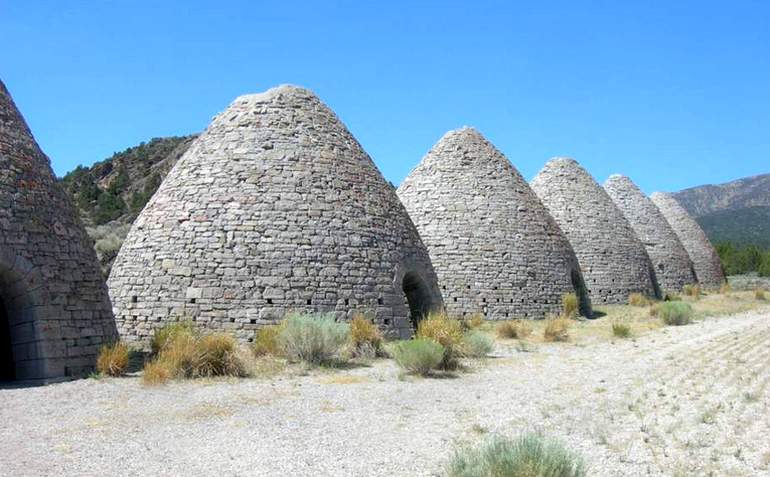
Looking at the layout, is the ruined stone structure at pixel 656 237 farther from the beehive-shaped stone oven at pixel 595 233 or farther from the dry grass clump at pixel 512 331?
the dry grass clump at pixel 512 331

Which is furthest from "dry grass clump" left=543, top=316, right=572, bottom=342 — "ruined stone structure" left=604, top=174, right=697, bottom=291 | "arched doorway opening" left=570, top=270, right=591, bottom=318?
"ruined stone structure" left=604, top=174, right=697, bottom=291

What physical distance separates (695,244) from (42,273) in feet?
97.4

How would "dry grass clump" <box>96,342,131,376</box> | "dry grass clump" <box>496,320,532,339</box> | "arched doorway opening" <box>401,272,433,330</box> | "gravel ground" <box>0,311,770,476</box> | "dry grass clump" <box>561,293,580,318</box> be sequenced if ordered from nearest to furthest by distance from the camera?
1. "gravel ground" <box>0,311,770,476</box>
2. "dry grass clump" <box>96,342,131,376</box>
3. "arched doorway opening" <box>401,272,433,330</box>
4. "dry grass clump" <box>496,320,532,339</box>
5. "dry grass clump" <box>561,293,580,318</box>

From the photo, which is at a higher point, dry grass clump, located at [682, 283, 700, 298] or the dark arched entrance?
the dark arched entrance

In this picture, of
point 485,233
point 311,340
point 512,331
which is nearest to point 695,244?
point 485,233

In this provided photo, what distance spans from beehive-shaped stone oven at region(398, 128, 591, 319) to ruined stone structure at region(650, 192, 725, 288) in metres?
14.2

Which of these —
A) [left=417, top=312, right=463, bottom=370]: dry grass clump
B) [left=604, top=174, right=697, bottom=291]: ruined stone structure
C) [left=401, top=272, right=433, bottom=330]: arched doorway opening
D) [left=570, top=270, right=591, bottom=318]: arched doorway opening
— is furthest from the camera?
[left=604, top=174, right=697, bottom=291]: ruined stone structure

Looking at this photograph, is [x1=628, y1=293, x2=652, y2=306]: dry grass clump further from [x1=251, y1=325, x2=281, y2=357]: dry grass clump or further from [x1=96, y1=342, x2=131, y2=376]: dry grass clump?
[x1=96, y1=342, x2=131, y2=376]: dry grass clump

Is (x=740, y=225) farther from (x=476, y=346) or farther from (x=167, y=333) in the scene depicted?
(x=167, y=333)

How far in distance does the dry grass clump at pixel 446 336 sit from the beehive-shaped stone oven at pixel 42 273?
179 inches

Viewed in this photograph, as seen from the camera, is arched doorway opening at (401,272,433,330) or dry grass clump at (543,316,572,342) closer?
arched doorway opening at (401,272,433,330)

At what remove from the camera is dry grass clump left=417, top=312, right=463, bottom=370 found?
10.4 meters

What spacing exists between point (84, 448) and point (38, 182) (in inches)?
185

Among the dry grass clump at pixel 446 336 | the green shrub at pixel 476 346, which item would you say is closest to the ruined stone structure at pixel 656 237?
the green shrub at pixel 476 346
